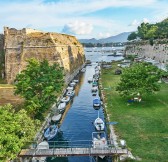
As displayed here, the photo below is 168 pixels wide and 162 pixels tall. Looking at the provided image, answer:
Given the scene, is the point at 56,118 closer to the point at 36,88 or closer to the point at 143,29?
the point at 36,88

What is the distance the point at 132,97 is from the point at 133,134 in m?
16.7

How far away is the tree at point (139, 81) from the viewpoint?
47547 millimetres

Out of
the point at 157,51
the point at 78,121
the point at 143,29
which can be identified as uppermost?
the point at 143,29

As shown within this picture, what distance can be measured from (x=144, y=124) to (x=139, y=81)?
40.0 ft

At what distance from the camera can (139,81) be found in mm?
48250

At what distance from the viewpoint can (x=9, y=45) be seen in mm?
69875

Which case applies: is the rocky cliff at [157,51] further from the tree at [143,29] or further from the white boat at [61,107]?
the white boat at [61,107]

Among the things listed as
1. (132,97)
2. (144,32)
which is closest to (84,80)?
(132,97)

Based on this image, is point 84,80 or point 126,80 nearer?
point 126,80

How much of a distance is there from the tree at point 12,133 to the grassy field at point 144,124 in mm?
10863

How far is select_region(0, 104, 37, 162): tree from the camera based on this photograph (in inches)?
907

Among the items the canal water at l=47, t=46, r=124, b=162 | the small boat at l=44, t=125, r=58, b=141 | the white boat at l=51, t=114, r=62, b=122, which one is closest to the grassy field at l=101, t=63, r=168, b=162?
the canal water at l=47, t=46, r=124, b=162

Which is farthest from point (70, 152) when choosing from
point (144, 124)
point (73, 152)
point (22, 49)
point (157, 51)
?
point (157, 51)

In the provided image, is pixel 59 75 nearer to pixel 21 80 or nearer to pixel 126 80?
pixel 21 80
